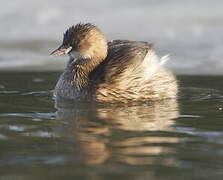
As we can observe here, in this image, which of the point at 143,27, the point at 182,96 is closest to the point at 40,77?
the point at 182,96

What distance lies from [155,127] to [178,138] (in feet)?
1.41

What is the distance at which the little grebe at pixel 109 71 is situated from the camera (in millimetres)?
7223

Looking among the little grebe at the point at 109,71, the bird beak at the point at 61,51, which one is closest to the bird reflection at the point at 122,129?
the little grebe at the point at 109,71

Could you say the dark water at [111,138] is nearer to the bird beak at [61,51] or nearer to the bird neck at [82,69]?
the bird neck at [82,69]

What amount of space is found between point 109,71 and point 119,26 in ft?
13.5

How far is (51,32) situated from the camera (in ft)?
36.9

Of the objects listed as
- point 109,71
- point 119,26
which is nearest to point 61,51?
point 109,71

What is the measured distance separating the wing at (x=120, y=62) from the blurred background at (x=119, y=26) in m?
2.14

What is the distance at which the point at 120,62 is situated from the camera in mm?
7215

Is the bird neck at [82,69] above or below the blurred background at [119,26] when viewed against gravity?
below

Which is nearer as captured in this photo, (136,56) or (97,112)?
(97,112)

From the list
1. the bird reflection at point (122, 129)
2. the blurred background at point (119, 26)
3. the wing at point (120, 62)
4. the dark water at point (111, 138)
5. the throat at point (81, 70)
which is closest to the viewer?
the dark water at point (111, 138)

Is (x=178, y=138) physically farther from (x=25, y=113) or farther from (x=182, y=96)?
(x=182, y=96)

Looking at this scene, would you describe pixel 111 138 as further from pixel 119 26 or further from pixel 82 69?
pixel 119 26
